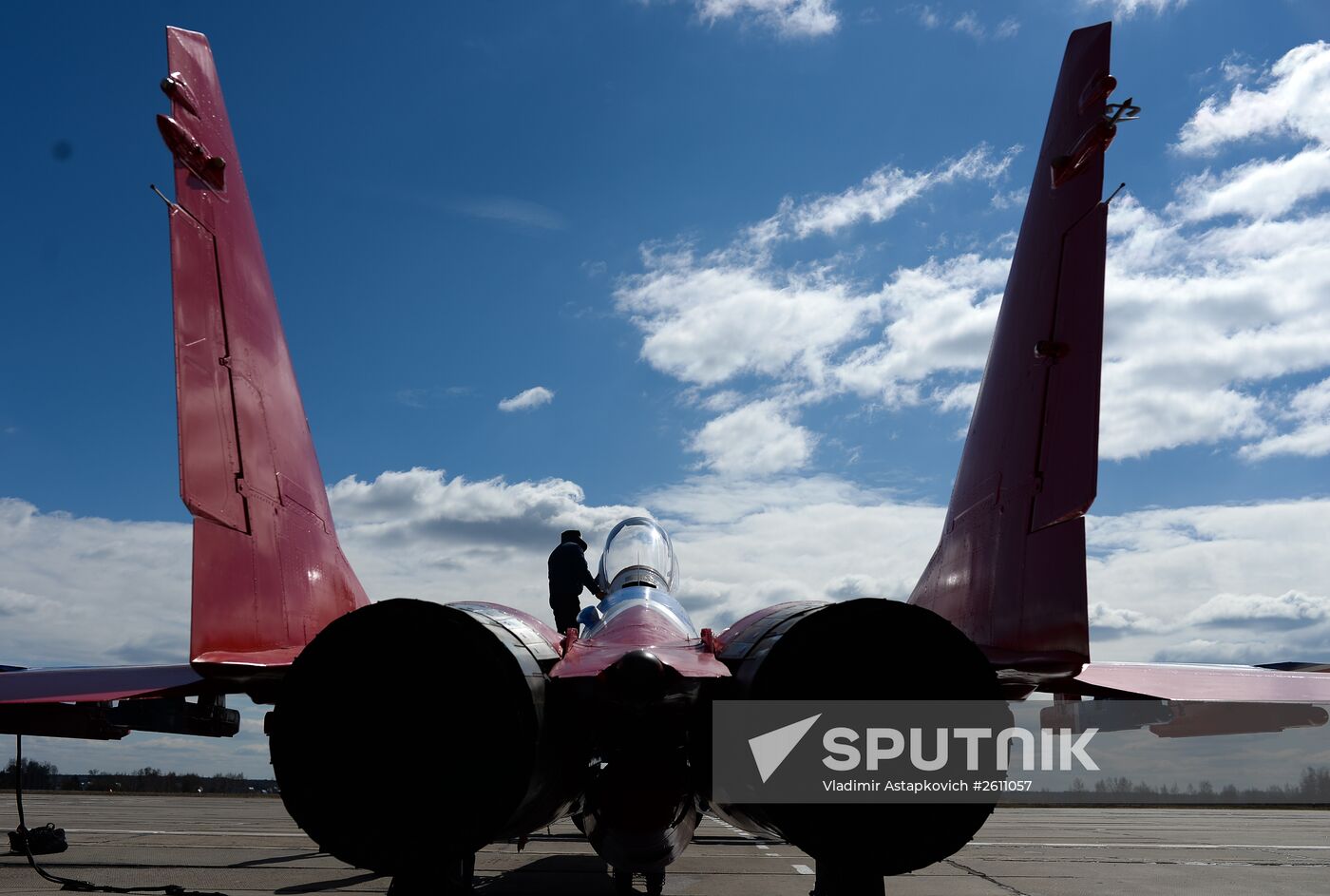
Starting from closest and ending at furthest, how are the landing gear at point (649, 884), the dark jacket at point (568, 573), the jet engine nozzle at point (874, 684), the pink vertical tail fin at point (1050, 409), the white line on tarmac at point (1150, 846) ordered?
1. the jet engine nozzle at point (874, 684)
2. the pink vertical tail fin at point (1050, 409)
3. the landing gear at point (649, 884)
4. the dark jacket at point (568, 573)
5. the white line on tarmac at point (1150, 846)

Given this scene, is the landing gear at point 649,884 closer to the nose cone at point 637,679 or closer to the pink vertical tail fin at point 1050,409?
the pink vertical tail fin at point 1050,409

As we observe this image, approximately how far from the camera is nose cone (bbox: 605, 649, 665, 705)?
320 centimetres

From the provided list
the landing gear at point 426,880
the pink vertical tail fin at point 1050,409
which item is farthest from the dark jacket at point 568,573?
the landing gear at point 426,880

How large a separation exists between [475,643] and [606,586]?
18.8 ft

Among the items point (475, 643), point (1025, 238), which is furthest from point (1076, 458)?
point (475, 643)

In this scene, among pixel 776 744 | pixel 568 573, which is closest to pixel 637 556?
pixel 568 573

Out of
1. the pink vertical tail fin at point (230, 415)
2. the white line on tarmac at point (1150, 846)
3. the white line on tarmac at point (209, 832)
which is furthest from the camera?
the white line on tarmac at point (209, 832)

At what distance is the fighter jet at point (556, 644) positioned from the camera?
329 centimetres

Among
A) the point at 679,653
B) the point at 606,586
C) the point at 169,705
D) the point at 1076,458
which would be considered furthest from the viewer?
the point at 606,586

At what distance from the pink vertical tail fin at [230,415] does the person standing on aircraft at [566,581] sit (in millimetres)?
3745

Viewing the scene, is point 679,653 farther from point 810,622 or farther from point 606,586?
point 606,586

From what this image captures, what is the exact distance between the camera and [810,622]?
3.38 m

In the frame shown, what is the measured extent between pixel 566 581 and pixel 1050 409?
17.4ft

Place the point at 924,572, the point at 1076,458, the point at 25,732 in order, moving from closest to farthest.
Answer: the point at 1076,458, the point at 25,732, the point at 924,572
